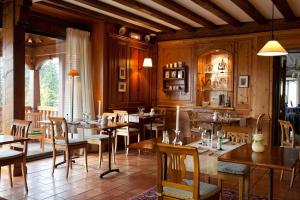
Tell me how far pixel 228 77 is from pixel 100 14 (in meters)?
3.45

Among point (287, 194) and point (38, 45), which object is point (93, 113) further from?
point (287, 194)

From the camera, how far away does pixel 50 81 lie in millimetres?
6359

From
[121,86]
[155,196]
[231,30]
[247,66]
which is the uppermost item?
[231,30]

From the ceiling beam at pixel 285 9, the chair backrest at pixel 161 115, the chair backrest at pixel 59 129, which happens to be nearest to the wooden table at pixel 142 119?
the chair backrest at pixel 161 115

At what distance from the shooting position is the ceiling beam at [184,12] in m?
5.14

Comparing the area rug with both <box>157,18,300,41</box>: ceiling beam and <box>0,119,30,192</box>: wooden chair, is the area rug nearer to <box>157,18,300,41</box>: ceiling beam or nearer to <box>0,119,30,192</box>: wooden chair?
<box>0,119,30,192</box>: wooden chair

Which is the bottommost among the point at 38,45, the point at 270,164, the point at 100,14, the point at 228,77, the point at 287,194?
Result: the point at 287,194

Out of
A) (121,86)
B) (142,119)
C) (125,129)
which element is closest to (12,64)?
(125,129)

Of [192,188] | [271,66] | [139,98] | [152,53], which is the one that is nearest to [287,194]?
[192,188]

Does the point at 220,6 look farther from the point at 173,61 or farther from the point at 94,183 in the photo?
the point at 94,183

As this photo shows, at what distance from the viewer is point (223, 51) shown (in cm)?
709

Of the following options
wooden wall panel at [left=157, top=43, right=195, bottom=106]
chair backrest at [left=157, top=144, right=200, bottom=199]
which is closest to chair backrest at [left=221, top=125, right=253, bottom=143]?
chair backrest at [left=157, top=144, right=200, bottom=199]

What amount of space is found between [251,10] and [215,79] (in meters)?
2.37

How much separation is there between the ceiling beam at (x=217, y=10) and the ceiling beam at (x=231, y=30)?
22 centimetres
